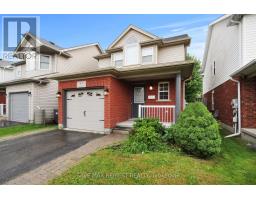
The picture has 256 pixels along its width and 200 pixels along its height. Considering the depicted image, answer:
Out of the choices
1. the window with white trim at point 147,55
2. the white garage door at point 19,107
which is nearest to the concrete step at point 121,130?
the window with white trim at point 147,55

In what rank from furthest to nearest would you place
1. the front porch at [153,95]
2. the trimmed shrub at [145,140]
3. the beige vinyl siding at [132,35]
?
the beige vinyl siding at [132,35], the front porch at [153,95], the trimmed shrub at [145,140]

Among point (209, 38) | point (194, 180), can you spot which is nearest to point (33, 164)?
point (194, 180)

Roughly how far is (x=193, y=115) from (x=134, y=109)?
18.0ft

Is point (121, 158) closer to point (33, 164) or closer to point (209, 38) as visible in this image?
point (33, 164)

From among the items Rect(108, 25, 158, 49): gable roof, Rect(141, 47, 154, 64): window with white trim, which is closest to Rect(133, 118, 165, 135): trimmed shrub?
Rect(141, 47, 154, 64): window with white trim

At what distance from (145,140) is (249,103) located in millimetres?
5464

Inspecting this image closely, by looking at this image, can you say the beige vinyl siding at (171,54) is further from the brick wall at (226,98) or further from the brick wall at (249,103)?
the brick wall at (249,103)

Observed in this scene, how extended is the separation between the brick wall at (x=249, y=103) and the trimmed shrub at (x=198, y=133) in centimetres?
353

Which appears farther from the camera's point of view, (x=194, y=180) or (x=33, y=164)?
(x=33, y=164)

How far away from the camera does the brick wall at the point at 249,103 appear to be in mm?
7230

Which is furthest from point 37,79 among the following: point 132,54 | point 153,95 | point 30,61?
point 153,95

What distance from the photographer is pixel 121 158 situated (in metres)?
4.46

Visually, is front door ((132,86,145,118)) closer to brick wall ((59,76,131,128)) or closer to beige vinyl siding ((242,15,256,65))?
brick wall ((59,76,131,128))

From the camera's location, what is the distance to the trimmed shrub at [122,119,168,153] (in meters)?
5.09
